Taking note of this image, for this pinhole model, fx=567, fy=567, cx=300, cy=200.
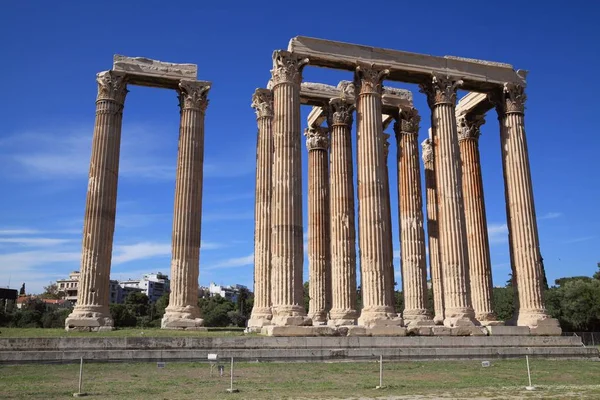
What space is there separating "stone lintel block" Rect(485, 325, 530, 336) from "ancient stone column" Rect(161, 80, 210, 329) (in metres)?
18.5

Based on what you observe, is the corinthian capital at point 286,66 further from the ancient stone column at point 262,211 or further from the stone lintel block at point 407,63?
the ancient stone column at point 262,211

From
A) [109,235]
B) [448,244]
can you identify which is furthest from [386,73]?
[109,235]

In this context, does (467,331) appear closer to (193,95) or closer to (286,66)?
(286,66)

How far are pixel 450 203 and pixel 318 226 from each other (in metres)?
11.0

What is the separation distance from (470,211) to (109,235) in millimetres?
26268

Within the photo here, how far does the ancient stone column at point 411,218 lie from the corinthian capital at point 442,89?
533cm

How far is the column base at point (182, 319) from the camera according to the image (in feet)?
119

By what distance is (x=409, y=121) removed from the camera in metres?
46.0

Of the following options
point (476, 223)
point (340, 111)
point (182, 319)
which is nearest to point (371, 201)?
point (340, 111)

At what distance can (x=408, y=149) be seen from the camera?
150ft

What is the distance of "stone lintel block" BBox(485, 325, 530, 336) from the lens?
35.3 meters

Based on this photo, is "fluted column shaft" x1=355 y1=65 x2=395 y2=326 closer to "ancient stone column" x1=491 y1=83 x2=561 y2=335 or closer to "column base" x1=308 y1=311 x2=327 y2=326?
"column base" x1=308 y1=311 x2=327 y2=326

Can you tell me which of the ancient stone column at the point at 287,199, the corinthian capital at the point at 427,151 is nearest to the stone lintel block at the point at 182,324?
the ancient stone column at the point at 287,199

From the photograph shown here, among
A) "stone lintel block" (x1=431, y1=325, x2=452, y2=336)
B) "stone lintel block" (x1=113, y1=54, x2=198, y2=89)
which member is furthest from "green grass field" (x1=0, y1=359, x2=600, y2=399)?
"stone lintel block" (x1=113, y1=54, x2=198, y2=89)
